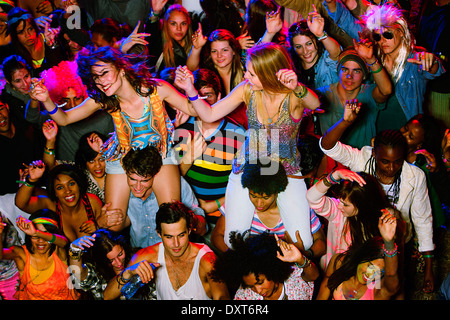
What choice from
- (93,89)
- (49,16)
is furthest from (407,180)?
(49,16)

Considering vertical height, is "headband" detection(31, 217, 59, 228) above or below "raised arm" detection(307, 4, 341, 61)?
below

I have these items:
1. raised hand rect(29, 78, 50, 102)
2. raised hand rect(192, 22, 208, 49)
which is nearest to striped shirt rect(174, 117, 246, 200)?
raised hand rect(192, 22, 208, 49)

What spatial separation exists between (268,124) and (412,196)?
111 centimetres

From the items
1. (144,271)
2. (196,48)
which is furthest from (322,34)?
(144,271)

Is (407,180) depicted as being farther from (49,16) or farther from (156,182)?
(49,16)

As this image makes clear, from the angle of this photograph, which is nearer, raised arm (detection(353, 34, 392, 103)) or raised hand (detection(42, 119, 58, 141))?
raised arm (detection(353, 34, 392, 103))

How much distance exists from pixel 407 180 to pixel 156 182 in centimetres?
175

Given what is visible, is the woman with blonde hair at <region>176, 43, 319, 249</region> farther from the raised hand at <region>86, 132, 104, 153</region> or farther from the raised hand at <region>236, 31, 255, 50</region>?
the raised hand at <region>86, 132, 104, 153</region>

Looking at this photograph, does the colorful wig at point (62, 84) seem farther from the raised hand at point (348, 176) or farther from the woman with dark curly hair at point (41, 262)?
the raised hand at point (348, 176)

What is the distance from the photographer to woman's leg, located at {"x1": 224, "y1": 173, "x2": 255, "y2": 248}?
3512mm

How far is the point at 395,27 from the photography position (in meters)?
3.91

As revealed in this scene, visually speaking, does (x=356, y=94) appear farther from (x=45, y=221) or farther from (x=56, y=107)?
(x=45, y=221)

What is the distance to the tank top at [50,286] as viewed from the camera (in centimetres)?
352

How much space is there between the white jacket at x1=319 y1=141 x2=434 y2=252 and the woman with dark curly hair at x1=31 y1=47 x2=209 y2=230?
110 cm
